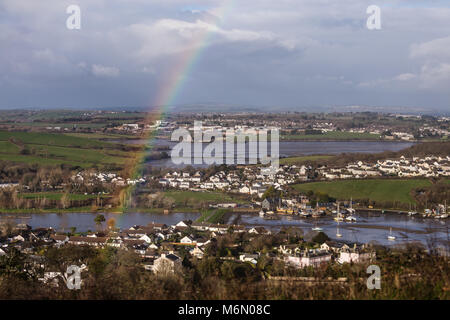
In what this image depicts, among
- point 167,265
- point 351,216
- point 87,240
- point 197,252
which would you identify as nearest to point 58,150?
point 351,216

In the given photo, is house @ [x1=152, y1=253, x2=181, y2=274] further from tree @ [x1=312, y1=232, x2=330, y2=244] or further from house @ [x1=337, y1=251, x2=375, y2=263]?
tree @ [x1=312, y1=232, x2=330, y2=244]

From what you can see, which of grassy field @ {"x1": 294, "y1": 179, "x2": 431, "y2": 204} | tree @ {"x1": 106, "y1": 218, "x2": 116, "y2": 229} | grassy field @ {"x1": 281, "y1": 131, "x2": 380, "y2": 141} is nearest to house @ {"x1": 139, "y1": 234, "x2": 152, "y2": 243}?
tree @ {"x1": 106, "y1": 218, "x2": 116, "y2": 229}

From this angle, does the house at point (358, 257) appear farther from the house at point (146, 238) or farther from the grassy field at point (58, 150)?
the grassy field at point (58, 150)

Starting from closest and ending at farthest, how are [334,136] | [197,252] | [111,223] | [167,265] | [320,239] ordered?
[167,265] < [197,252] < [320,239] < [111,223] < [334,136]

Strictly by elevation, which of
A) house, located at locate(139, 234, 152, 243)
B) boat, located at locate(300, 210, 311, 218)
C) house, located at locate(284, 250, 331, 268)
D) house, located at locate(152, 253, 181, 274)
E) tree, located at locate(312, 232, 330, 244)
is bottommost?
boat, located at locate(300, 210, 311, 218)

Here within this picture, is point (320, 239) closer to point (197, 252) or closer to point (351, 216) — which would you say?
point (197, 252)
